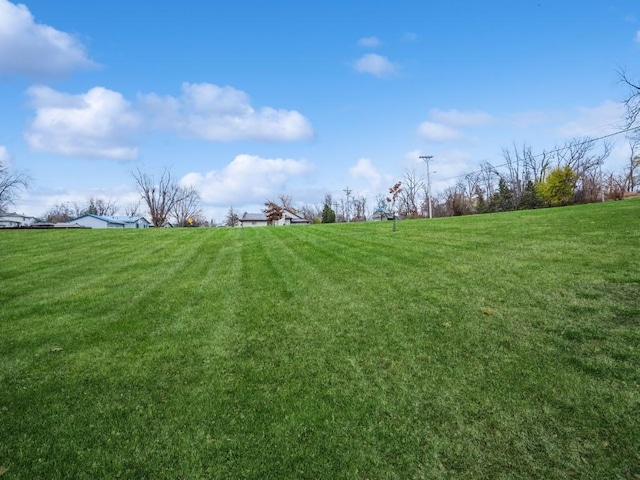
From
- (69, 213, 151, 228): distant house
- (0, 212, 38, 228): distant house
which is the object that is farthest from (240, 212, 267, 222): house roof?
(0, 212, 38, 228): distant house

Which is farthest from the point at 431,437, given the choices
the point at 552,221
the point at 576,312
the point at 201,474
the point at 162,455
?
the point at 552,221

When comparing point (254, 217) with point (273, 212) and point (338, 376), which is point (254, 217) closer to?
point (273, 212)

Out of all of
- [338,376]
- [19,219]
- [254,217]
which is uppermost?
[19,219]

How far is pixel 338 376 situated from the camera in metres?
3.74

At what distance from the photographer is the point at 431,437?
278 centimetres

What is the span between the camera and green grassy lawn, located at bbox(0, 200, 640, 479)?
257 cm

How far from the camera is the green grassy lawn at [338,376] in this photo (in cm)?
257

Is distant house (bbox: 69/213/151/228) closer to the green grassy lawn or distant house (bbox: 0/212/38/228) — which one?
distant house (bbox: 0/212/38/228)

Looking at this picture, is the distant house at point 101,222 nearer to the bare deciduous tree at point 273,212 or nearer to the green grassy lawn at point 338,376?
the bare deciduous tree at point 273,212

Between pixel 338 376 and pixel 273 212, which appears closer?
pixel 338 376

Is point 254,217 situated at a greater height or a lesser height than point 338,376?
greater

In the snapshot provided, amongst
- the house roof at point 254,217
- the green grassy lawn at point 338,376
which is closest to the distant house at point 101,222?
the house roof at point 254,217

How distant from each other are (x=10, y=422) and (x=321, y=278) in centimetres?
570

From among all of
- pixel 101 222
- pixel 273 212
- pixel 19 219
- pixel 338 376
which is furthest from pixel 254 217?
pixel 338 376
